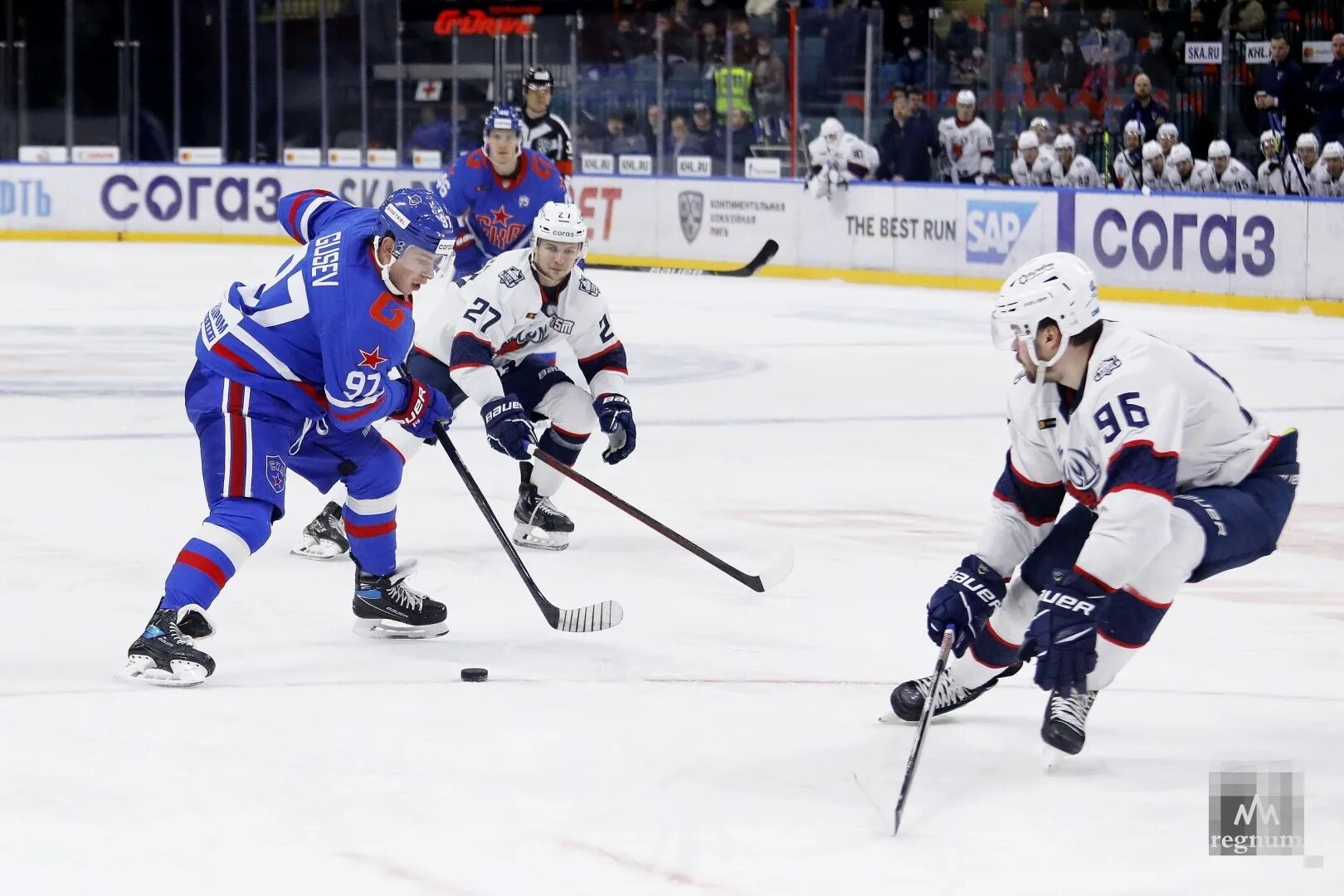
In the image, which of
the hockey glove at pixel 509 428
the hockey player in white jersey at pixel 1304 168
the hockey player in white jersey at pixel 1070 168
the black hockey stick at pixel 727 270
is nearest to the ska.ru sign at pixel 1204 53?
the hockey player in white jersey at pixel 1070 168

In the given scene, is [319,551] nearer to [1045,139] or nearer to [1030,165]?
[1030,165]

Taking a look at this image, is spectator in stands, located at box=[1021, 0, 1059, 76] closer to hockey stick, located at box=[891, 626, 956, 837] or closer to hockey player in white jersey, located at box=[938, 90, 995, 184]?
hockey player in white jersey, located at box=[938, 90, 995, 184]

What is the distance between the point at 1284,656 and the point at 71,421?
4889 mm

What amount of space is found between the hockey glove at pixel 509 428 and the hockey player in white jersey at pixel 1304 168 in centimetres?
867

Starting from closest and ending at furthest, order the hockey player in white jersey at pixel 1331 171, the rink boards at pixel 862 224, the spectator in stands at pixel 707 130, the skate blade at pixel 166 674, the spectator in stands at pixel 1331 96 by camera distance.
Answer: the skate blade at pixel 166 674 → the hockey player in white jersey at pixel 1331 171 → the rink boards at pixel 862 224 → the spectator in stands at pixel 1331 96 → the spectator in stands at pixel 707 130

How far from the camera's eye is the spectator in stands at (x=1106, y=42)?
1404 cm

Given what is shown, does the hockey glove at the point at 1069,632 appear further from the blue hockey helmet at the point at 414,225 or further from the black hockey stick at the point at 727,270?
the black hockey stick at the point at 727,270

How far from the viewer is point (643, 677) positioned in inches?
158

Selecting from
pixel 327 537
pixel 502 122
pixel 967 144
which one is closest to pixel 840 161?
pixel 967 144

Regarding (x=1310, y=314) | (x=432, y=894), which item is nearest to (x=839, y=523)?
(x=432, y=894)

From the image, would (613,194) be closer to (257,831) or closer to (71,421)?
(71,421)

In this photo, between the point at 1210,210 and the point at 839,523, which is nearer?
the point at 839,523

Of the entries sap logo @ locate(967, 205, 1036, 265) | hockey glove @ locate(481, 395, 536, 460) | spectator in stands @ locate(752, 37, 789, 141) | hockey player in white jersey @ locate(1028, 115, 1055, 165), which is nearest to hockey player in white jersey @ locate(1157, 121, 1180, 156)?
hockey player in white jersey @ locate(1028, 115, 1055, 165)

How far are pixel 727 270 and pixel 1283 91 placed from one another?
4.39 m
